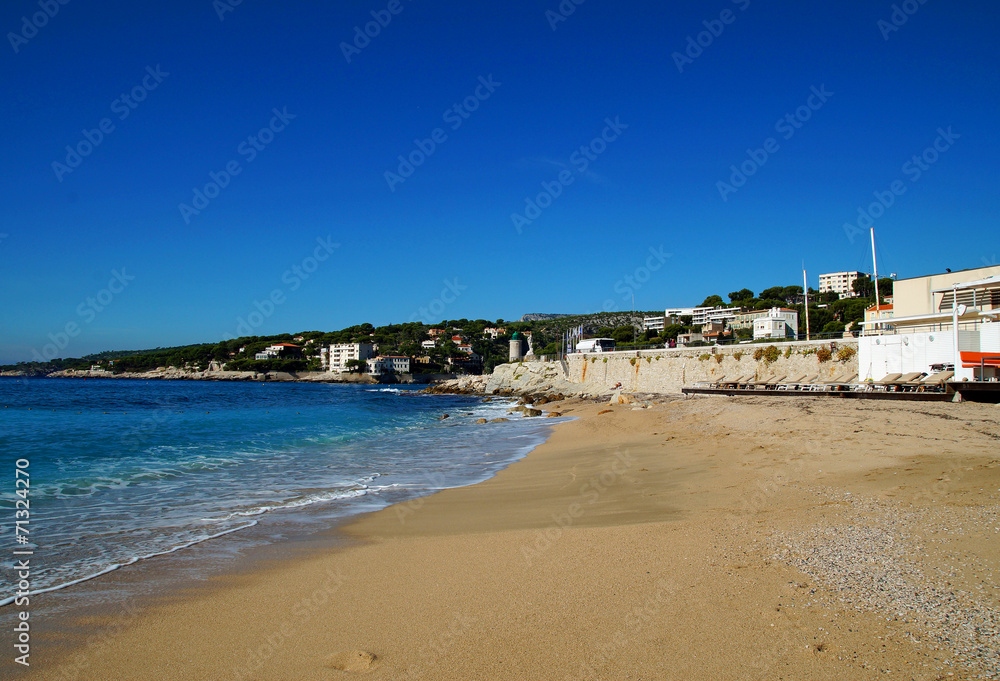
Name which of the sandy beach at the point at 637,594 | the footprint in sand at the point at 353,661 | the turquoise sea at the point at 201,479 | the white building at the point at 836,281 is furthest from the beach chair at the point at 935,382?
the white building at the point at 836,281

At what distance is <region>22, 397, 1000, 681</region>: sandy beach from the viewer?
3.49 m

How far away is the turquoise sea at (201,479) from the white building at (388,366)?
338ft

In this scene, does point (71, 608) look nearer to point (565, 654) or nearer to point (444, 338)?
point (565, 654)

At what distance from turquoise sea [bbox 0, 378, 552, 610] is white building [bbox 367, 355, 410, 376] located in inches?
4061

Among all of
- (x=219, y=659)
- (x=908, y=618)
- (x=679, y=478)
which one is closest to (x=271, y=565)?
(x=219, y=659)

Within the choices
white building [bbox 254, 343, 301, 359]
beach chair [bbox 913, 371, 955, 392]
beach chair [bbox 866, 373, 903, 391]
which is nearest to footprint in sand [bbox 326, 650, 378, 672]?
beach chair [bbox 913, 371, 955, 392]

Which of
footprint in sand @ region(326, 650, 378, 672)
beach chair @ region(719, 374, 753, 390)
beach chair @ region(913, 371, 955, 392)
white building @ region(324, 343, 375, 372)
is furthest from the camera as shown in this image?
white building @ region(324, 343, 375, 372)

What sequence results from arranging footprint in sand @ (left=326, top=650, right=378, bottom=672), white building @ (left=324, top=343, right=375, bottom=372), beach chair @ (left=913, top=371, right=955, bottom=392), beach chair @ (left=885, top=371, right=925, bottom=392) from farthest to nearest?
1. white building @ (left=324, top=343, right=375, bottom=372)
2. beach chair @ (left=885, top=371, right=925, bottom=392)
3. beach chair @ (left=913, top=371, right=955, bottom=392)
4. footprint in sand @ (left=326, top=650, right=378, bottom=672)

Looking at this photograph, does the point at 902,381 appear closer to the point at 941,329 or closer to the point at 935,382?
the point at 935,382

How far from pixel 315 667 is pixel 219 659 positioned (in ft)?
2.74

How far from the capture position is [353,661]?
Answer: 3.79 meters

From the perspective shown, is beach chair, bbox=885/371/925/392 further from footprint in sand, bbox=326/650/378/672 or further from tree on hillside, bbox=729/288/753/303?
tree on hillside, bbox=729/288/753/303

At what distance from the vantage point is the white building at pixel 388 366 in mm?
128875

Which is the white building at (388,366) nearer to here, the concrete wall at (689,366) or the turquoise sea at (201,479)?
the concrete wall at (689,366)
